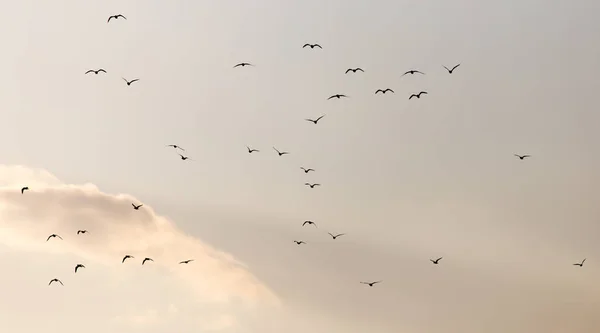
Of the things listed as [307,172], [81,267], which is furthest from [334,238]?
[81,267]

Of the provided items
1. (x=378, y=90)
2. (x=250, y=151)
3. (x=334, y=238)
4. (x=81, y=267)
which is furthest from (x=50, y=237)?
(x=378, y=90)

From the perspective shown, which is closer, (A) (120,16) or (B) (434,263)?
(A) (120,16)

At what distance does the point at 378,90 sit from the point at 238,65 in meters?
15.6

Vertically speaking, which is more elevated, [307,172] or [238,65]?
[238,65]

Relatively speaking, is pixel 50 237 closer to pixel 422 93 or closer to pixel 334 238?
pixel 334 238

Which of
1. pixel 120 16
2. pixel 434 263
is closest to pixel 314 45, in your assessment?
pixel 120 16

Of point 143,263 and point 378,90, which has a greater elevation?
point 378,90

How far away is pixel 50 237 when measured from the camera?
11450 cm

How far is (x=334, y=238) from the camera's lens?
118 m

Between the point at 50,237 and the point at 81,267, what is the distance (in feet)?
15.9

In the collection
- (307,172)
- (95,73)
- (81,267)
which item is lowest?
(81,267)

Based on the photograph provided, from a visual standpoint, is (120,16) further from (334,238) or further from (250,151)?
(334,238)

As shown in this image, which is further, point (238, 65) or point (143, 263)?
point (143, 263)

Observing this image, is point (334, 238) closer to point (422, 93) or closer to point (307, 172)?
point (307, 172)
